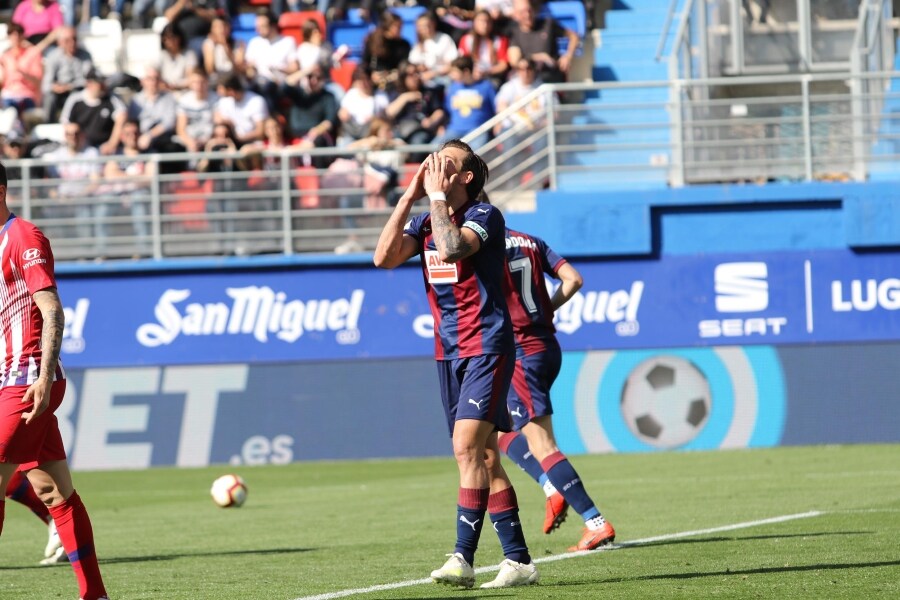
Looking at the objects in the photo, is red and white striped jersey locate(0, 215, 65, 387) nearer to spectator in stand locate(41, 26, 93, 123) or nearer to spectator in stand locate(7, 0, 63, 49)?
spectator in stand locate(41, 26, 93, 123)

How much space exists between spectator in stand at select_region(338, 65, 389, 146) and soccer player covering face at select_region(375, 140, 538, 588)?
13.6m

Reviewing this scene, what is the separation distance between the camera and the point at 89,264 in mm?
20578

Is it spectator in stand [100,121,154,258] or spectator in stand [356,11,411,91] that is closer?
spectator in stand [100,121,154,258]

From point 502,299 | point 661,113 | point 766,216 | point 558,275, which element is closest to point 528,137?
point 661,113

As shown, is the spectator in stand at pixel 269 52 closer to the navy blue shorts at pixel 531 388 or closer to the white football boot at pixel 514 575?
the navy blue shorts at pixel 531 388

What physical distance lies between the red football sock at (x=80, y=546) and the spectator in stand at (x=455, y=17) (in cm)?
1628

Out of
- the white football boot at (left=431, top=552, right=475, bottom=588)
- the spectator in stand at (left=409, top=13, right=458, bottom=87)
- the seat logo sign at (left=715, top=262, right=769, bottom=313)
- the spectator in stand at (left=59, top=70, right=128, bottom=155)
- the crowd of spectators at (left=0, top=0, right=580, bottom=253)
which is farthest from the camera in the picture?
the spectator in stand at (left=409, top=13, right=458, bottom=87)

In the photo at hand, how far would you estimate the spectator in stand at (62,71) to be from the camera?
75.4 feet

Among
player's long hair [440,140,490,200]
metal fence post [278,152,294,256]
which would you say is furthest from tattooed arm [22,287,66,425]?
metal fence post [278,152,294,256]

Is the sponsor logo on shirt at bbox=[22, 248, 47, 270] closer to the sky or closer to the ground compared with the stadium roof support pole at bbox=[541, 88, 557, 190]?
closer to the sky

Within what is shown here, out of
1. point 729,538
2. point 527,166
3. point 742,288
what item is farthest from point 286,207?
point 729,538

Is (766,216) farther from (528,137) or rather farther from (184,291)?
(184,291)

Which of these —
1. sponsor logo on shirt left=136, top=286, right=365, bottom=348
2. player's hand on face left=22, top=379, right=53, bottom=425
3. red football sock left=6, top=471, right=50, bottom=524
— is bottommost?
sponsor logo on shirt left=136, top=286, right=365, bottom=348

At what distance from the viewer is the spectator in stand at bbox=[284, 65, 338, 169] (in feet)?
69.7
